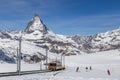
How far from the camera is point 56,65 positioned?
11325cm
